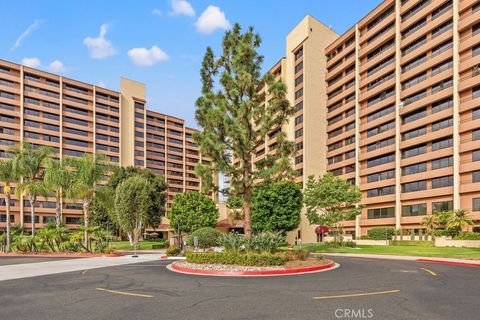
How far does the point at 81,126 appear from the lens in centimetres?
10412

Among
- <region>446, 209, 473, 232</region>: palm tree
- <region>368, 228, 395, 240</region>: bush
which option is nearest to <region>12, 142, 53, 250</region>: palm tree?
<region>368, 228, 395, 240</region>: bush

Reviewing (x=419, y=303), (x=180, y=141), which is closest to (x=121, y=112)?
(x=180, y=141)

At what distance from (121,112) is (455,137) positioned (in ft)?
280

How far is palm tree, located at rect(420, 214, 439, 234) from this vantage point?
5337 centimetres

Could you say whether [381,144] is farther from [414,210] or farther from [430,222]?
[430,222]

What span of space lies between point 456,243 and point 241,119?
110 ft

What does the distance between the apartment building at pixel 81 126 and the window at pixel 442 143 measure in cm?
6049

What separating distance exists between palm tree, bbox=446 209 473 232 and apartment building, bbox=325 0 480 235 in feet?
7.80

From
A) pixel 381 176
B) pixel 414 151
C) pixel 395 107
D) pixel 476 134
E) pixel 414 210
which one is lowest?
pixel 414 210

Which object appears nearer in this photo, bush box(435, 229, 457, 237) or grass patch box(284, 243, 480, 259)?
grass patch box(284, 243, 480, 259)

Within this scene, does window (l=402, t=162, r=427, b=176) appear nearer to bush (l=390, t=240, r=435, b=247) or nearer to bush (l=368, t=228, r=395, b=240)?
bush (l=368, t=228, r=395, b=240)

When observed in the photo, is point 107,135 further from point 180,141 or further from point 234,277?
point 234,277

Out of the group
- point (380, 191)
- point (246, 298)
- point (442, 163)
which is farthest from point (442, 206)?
point (246, 298)

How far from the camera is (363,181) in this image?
72562 millimetres
